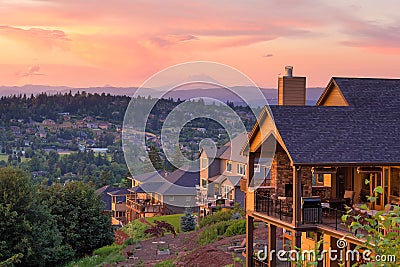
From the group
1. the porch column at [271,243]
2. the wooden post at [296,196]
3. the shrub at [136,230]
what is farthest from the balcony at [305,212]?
the shrub at [136,230]

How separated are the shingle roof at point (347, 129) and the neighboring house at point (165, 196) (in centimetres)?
4164

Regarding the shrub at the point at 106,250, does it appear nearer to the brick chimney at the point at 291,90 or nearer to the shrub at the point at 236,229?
the shrub at the point at 236,229

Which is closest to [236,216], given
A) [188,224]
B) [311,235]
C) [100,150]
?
[188,224]

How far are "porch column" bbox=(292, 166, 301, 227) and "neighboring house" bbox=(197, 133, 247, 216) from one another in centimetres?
2931

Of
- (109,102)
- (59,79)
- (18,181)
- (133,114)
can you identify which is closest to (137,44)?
(133,114)

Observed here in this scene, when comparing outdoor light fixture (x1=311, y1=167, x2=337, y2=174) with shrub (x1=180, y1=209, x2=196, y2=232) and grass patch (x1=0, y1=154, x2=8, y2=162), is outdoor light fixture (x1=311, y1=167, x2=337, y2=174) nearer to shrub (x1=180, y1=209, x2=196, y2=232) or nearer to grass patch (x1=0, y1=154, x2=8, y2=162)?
shrub (x1=180, y1=209, x2=196, y2=232)

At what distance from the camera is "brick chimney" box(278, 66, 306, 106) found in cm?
2056

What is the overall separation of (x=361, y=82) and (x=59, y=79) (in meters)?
61.4

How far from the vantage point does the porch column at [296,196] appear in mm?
16125

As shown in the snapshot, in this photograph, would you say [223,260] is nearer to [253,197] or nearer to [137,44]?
[253,197]

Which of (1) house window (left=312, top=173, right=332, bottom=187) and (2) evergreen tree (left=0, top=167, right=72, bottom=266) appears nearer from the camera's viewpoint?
(1) house window (left=312, top=173, right=332, bottom=187)

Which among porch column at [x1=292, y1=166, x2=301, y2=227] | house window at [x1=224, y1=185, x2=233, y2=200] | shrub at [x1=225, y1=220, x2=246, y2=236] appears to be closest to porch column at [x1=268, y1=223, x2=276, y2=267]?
porch column at [x1=292, y1=166, x2=301, y2=227]

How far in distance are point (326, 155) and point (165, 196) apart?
46.7 m

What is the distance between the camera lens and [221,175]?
53.8 meters
